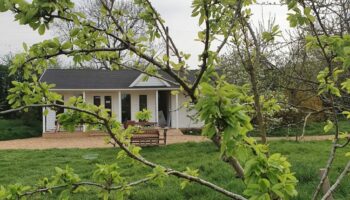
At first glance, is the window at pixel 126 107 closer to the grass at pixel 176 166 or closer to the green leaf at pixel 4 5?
the grass at pixel 176 166

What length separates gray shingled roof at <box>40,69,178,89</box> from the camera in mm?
26144

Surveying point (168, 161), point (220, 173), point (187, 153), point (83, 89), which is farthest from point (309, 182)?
point (83, 89)

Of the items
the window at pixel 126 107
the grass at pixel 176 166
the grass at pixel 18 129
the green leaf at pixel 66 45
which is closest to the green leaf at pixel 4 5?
the green leaf at pixel 66 45

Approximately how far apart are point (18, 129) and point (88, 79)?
18.2ft

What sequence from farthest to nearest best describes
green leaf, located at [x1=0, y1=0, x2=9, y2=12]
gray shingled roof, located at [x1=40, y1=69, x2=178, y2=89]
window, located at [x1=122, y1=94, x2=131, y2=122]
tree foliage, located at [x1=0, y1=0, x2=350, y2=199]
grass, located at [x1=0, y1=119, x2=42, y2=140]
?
window, located at [x1=122, y1=94, x2=131, y2=122] → gray shingled roof, located at [x1=40, y1=69, x2=178, y2=89] → grass, located at [x1=0, y1=119, x2=42, y2=140] → green leaf, located at [x1=0, y1=0, x2=9, y2=12] → tree foliage, located at [x1=0, y1=0, x2=350, y2=199]

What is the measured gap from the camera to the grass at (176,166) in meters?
7.34

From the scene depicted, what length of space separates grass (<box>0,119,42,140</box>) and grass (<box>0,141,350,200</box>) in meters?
10.8

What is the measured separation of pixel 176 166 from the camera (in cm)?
1089

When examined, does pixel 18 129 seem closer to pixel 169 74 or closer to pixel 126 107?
pixel 126 107

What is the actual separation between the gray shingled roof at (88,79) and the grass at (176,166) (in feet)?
34.6

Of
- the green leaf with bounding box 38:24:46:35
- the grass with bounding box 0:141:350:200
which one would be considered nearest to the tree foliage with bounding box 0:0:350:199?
the green leaf with bounding box 38:24:46:35

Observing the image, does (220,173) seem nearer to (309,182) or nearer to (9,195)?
(309,182)

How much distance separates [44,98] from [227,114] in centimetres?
129

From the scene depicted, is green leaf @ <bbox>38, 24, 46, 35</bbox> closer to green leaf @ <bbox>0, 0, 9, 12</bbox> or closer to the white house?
green leaf @ <bbox>0, 0, 9, 12</bbox>
